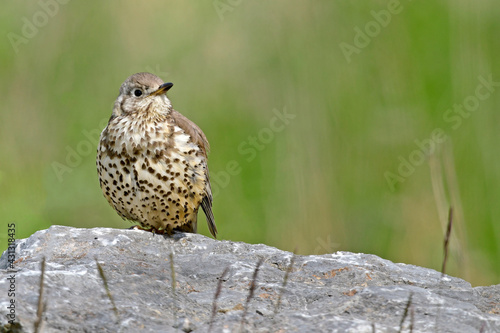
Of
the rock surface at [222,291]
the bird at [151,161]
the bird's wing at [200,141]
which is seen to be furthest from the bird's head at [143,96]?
the rock surface at [222,291]

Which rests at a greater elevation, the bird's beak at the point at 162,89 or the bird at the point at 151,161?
the bird's beak at the point at 162,89

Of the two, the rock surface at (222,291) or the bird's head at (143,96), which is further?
the bird's head at (143,96)

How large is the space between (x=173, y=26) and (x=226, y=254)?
393 centimetres

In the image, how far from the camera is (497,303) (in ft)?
14.5

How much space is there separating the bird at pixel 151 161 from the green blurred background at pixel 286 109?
4.24 ft

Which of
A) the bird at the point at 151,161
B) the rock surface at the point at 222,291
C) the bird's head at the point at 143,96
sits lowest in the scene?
the rock surface at the point at 222,291

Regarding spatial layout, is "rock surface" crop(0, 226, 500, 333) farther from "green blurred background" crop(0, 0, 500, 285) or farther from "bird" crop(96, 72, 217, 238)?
"green blurred background" crop(0, 0, 500, 285)

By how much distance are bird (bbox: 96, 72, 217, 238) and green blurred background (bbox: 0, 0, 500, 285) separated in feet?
4.24

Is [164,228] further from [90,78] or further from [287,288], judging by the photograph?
[90,78]

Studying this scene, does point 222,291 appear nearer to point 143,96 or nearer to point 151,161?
point 151,161

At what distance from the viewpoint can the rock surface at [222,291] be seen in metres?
3.72

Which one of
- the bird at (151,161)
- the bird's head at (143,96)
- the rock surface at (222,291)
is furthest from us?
the bird's head at (143,96)

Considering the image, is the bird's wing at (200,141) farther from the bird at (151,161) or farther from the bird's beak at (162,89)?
the bird's beak at (162,89)

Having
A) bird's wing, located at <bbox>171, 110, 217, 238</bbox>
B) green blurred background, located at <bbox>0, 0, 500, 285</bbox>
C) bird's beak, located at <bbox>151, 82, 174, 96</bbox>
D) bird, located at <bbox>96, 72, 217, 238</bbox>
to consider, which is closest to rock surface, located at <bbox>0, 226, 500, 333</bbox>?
bird, located at <bbox>96, 72, 217, 238</bbox>
